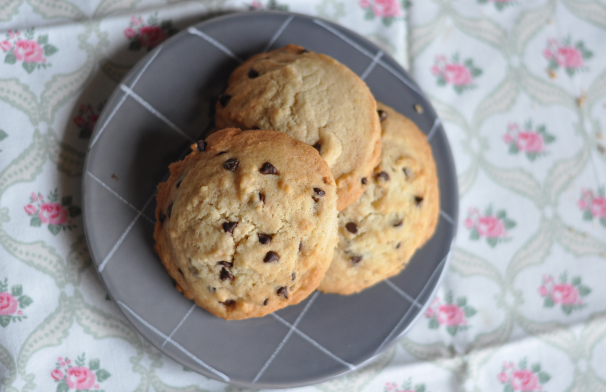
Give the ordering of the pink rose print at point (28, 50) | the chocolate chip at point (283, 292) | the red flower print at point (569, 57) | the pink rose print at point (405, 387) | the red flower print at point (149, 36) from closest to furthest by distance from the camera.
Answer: the chocolate chip at point (283, 292) → the pink rose print at point (28, 50) → the red flower print at point (149, 36) → the pink rose print at point (405, 387) → the red flower print at point (569, 57)

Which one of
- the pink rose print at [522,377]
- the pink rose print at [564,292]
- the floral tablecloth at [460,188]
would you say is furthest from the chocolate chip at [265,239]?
the pink rose print at [564,292]

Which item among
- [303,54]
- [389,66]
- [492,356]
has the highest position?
[389,66]

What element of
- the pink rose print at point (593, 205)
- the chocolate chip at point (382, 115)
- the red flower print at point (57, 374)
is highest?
the pink rose print at point (593, 205)

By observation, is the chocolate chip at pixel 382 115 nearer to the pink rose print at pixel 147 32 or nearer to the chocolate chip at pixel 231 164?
the chocolate chip at pixel 231 164

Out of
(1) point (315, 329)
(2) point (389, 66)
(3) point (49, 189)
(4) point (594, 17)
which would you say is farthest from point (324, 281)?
(4) point (594, 17)

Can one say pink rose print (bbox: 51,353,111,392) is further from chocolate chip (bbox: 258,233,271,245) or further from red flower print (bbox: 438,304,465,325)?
red flower print (bbox: 438,304,465,325)

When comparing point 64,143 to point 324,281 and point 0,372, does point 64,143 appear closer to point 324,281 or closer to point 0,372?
point 0,372

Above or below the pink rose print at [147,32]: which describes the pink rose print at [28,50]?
below

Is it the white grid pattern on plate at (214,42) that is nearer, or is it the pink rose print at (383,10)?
the white grid pattern on plate at (214,42)
